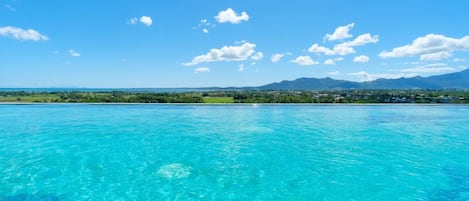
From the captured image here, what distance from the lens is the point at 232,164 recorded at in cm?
850

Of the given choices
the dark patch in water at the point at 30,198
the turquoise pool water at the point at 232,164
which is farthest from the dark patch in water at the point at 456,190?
the dark patch in water at the point at 30,198

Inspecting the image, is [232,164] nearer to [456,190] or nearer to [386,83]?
[456,190]

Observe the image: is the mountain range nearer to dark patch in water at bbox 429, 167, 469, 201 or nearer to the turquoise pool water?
the turquoise pool water

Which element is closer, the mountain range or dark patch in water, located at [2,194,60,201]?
dark patch in water, located at [2,194,60,201]

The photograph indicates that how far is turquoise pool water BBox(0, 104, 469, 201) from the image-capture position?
6.34 metres

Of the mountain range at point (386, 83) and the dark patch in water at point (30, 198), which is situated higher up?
the mountain range at point (386, 83)

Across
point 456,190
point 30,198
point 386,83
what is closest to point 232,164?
point 30,198

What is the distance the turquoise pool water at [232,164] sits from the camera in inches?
250

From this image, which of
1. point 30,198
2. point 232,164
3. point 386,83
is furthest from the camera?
point 386,83

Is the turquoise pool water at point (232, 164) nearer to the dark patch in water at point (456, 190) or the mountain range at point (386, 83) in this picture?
the dark patch in water at point (456, 190)

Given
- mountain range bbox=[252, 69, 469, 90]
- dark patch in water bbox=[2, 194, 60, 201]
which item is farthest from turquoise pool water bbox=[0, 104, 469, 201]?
mountain range bbox=[252, 69, 469, 90]

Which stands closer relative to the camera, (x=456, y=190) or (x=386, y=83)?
(x=456, y=190)

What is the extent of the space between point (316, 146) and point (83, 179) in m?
7.68

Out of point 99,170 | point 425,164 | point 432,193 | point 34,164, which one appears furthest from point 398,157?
point 34,164
